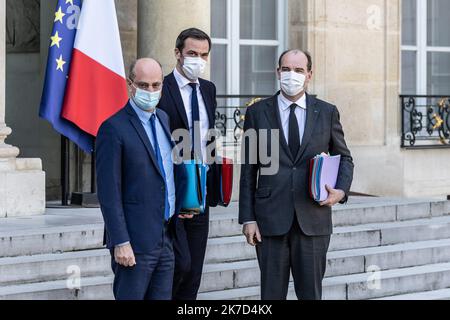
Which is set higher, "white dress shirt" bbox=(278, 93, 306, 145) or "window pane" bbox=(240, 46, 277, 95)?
"window pane" bbox=(240, 46, 277, 95)

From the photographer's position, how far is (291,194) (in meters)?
A: 6.91

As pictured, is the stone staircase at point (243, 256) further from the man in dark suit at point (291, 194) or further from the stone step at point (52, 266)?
the man in dark suit at point (291, 194)

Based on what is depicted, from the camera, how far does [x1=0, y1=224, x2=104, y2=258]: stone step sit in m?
8.77

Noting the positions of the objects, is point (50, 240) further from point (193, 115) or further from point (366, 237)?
point (366, 237)

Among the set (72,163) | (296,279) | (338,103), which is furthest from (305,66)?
(338,103)

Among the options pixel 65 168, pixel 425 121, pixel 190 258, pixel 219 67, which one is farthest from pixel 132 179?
pixel 425 121

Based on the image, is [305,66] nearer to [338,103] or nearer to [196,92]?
[196,92]

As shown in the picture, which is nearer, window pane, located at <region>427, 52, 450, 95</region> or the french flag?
the french flag

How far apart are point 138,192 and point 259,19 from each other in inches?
315

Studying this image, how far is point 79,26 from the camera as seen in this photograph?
35.8ft

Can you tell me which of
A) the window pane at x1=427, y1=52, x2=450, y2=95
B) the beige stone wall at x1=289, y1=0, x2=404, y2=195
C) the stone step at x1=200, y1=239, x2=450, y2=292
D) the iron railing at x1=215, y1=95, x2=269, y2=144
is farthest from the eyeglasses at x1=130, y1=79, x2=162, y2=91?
the window pane at x1=427, y1=52, x2=450, y2=95

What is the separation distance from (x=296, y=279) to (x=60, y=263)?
92.1 inches

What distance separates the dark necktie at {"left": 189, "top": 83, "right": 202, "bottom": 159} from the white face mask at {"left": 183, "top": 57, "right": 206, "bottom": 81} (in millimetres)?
102

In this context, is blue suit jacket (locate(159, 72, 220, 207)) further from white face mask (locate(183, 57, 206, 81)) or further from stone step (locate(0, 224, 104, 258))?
stone step (locate(0, 224, 104, 258))
